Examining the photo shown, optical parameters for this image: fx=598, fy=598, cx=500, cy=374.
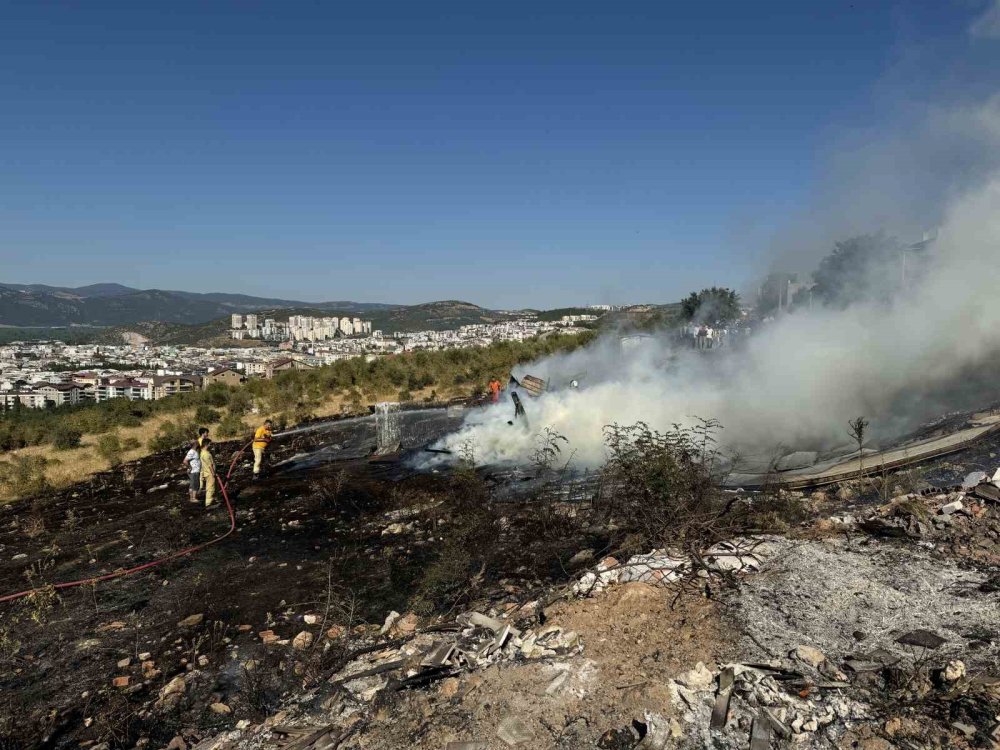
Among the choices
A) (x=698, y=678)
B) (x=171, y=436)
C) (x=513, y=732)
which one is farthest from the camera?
(x=171, y=436)

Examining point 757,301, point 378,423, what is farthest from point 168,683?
point 757,301

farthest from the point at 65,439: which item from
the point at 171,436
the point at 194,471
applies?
the point at 194,471

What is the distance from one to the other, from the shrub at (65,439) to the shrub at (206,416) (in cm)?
327

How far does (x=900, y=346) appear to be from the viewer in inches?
473

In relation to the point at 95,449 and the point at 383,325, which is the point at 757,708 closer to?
the point at 95,449

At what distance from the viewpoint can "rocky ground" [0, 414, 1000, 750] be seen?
12.7ft

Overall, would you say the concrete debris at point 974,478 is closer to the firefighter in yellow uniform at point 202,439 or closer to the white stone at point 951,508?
the white stone at point 951,508

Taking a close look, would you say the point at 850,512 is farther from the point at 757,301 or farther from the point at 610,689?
the point at 757,301

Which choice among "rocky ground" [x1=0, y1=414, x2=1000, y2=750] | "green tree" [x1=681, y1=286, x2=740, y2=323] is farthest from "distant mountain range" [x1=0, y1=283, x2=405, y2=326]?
"rocky ground" [x1=0, y1=414, x2=1000, y2=750]

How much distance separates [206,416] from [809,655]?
1923cm

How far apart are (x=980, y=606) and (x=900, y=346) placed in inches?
337

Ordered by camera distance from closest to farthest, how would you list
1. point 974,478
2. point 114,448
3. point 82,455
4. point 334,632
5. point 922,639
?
point 922,639, point 334,632, point 974,478, point 114,448, point 82,455

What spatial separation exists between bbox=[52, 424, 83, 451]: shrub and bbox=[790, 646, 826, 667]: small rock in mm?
19755

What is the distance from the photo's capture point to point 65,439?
698 inches
